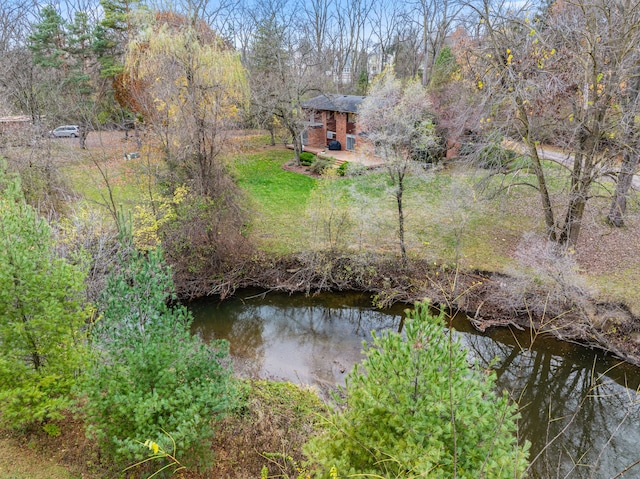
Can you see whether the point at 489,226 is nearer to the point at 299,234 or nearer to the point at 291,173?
the point at 299,234

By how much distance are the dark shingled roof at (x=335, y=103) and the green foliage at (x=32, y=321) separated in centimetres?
2040

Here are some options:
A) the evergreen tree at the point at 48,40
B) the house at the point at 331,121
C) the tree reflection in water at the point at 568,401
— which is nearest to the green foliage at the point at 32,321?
the tree reflection in water at the point at 568,401

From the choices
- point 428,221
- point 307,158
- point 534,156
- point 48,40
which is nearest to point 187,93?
point 428,221

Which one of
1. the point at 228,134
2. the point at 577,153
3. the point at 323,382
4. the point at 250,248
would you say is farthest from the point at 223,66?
the point at 577,153

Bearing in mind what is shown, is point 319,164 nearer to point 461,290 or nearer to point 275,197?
point 275,197

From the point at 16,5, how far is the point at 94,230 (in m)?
27.6

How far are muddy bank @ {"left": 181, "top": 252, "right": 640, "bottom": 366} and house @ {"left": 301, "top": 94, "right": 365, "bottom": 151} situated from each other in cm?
1244

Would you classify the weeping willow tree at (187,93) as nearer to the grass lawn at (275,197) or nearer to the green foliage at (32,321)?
the grass lawn at (275,197)

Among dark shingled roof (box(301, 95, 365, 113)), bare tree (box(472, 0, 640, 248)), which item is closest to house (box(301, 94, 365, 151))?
dark shingled roof (box(301, 95, 365, 113))

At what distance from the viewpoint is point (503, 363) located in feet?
35.6

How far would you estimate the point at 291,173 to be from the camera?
22.8 metres

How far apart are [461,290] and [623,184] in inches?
223

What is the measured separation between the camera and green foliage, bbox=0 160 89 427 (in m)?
5.36

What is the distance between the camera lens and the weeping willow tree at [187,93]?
465 inches
